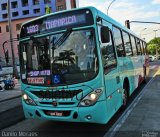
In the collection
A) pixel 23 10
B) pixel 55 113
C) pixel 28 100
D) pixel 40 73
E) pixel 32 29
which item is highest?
pixel 23 10

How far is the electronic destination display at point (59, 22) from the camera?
22.7 feet

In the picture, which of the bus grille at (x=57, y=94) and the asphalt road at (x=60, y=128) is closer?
the bus grille at (x=57, y=94)

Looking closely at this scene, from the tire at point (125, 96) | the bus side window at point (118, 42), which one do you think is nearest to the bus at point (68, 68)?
the bus side window at point (118, 42)

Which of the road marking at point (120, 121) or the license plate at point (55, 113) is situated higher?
the license plate at point (55, 113)

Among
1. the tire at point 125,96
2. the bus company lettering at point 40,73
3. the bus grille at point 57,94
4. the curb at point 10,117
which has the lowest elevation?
the curb at point 10,117

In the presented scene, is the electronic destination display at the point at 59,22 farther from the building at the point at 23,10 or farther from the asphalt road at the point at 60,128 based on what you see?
the building at the point at 23,10

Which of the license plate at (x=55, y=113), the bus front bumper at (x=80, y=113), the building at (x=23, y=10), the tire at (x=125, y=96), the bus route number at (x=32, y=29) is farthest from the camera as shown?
the building at (x=23, y=10)

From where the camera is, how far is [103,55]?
23.5 ft

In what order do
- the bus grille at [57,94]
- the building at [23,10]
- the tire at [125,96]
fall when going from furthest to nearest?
the building at [23,10], the tire at [125,96], the bus grille at [57,94]

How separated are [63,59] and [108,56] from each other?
131 centimetres

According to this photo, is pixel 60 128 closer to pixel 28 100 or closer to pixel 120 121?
pixel 28 100

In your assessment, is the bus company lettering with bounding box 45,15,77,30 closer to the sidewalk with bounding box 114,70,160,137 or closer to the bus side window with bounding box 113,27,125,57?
the bus side window with bounding box 113,27,125,57

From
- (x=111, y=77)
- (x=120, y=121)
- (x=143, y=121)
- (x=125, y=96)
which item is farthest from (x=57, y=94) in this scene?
(x=125, y=96)

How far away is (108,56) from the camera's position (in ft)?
25.2
